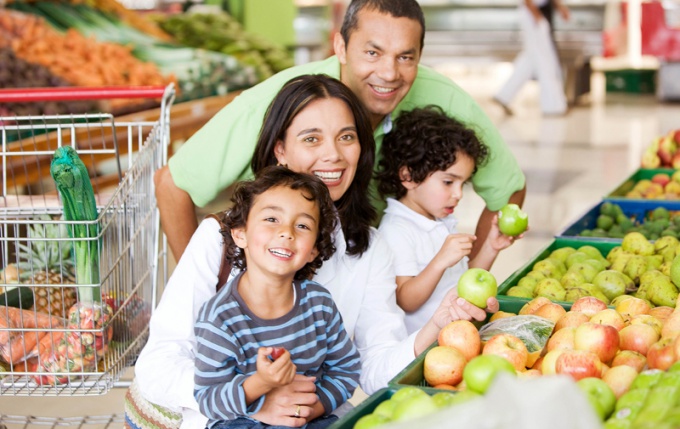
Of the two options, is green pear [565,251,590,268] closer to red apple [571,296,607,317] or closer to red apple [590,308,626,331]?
red apple [571,296,607,317]

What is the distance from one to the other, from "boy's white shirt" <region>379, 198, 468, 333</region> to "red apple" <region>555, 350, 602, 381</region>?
36.8 inches

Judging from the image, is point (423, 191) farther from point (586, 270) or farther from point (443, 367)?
point (443, 367)

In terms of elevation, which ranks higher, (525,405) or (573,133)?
(525,405)

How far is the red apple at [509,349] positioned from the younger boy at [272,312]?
1.15 ft

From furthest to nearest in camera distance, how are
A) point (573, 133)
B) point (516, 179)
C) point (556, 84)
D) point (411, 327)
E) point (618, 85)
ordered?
1. point (618, 85)
2. point (556, 84)
3. point (573, 133)
4. point (516, 179)
5. point (411, 327)

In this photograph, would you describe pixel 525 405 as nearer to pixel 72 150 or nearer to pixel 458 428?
pixel 458 428

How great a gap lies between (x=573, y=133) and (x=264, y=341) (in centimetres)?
902

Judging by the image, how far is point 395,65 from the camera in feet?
9.08

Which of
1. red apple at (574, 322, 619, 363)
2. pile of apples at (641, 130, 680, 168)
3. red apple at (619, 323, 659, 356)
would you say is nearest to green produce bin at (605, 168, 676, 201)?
pile of apples at (641, 130, 680, 168)

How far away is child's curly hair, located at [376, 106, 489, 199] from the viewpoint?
9.26ft

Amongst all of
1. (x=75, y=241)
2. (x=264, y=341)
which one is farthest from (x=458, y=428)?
(x=75, y=241)

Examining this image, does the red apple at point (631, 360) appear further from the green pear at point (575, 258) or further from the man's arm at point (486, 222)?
the man's arm at point (486, 222)

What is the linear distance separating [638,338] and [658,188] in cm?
230

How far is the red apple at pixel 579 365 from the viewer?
6.08 feet
